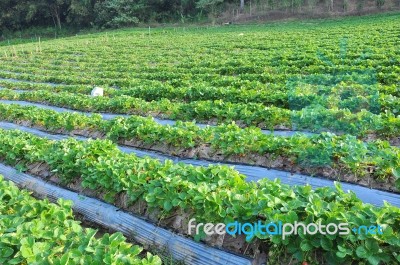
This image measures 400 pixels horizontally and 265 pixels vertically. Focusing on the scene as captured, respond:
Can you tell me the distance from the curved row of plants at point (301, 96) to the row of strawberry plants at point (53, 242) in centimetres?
545

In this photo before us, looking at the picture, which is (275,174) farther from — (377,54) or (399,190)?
(377,54)

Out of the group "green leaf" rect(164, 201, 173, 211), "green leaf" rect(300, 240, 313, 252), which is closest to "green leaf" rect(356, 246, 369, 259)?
"green leaf" rect(300, 240, 313, 252)

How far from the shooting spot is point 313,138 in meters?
5.20

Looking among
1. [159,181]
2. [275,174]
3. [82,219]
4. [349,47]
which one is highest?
[349,47]

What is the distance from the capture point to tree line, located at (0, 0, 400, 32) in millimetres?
42094

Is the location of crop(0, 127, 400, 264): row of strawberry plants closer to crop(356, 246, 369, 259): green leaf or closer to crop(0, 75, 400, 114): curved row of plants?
crop(356, 246, 369, 259): green leaf

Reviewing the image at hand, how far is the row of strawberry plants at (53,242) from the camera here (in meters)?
3.06

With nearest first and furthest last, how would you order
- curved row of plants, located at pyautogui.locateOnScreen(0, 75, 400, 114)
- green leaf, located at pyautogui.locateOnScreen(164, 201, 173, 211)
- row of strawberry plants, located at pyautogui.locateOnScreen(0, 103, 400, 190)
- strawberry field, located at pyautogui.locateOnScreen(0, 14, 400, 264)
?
1. strawberry field, located at pyautogui.locateOnScreen(0, 14, 400, 264)
2. green leaf, located at pyautogui.locateOnScreen(164, 201, 173, 211)
3. row of strawberry plants, located at pyautogui.locateOnScreen(0, 103, 400, 190)
4. curved row of plants, located at pyautogui.locateOnScreen(0, 75, 400, 114)

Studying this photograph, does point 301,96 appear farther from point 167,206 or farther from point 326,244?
point 326,244

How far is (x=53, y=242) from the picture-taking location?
3.41 m

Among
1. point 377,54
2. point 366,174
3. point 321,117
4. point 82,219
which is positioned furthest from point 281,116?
point 377,54

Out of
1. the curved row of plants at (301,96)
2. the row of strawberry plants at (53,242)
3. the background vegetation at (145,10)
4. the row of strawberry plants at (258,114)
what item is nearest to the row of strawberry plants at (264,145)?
the row of strawberry plants at (258,114)

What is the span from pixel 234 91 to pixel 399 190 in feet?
18.7

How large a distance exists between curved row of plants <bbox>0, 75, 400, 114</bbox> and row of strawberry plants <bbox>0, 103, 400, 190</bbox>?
7.95ft
